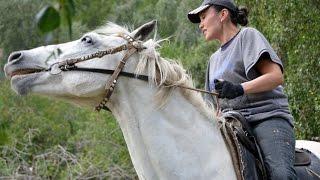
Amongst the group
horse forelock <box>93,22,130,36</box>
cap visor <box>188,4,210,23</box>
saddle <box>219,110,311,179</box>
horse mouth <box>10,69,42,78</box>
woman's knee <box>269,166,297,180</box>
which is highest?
cap visor <box>188,4,210,23</box>

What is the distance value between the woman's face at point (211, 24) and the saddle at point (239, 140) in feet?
1.51

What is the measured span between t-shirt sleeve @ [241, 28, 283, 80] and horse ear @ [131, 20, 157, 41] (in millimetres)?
532

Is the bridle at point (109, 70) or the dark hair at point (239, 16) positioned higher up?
the dark hair at point (239, 16)

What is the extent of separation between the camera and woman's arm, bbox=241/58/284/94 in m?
3.47

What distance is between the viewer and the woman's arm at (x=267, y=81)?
3.47 meters

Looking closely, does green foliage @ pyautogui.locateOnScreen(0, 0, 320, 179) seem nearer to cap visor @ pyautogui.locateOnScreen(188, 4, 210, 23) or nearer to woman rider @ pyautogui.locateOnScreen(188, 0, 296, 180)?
cap visor @ pyautogui.locateOnScreen(188, 4, 210, 23)

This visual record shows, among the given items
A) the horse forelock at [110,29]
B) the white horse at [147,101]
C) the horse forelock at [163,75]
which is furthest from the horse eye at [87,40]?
the horse forelock at [163,75]

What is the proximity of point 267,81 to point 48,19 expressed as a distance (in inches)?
86.3

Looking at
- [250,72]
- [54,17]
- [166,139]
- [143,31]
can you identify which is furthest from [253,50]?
[54,17]

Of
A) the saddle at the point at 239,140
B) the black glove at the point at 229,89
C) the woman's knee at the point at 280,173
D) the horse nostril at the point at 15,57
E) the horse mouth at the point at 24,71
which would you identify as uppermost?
the horse nostril at the point at 15,57

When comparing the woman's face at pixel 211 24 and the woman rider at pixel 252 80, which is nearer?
the woman rider at pixel 252 80

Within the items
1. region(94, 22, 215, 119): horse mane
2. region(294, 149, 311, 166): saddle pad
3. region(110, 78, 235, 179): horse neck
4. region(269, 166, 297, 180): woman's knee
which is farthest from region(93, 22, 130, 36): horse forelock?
region(294, 149, 311, 166): saddle pad

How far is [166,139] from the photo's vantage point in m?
3.32

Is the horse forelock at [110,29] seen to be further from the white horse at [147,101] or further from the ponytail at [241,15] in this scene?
the ponytail at [241,15]
